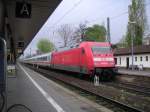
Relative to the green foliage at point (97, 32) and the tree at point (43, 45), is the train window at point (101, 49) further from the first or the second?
the tree at point (43, 45)

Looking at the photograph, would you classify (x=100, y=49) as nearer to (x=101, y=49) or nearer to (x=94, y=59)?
(x=101, y=49)

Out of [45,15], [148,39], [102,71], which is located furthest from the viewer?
[148,39]

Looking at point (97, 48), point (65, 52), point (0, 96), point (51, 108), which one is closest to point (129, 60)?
point (65, 52)

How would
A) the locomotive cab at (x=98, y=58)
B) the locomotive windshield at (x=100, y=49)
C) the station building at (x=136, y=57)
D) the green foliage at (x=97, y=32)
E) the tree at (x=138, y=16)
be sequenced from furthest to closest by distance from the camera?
the green foliage at (x=97, y=32), the tree at (x=138, y=16), the station building at (x=136, y=57), the locomotive windshield at (x=100, y=49), the locomotive cab at (x=98, y=58)

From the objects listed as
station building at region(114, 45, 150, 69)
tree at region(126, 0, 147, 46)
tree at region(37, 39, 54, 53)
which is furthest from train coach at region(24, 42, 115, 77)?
tree at region(37, 39, 54, 53)

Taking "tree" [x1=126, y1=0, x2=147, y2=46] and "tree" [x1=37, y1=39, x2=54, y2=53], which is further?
"tree" [x1=37, y1=39, x2=54, y2=53]

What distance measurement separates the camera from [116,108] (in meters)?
14.3

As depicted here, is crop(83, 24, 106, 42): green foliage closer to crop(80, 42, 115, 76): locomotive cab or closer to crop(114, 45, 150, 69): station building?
crop(114, 45, 150, 69): station building

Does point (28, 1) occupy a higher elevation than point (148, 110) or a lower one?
higher

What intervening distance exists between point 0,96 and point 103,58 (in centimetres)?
2025

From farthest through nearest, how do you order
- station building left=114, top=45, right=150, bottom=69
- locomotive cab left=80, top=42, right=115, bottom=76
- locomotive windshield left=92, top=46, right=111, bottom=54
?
1. station building left=114, top=45, right=150, bottom=69
2. locomotive windshield left=92, top=46, right=111, bottom=54
3. locomotive cab left=80, top=42, right=115, bottom=76

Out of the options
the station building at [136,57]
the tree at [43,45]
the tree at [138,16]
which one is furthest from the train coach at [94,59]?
the tree at [43,45]

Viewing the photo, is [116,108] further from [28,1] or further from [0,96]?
[0,96]

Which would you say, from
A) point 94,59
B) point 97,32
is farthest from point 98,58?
point 97,32
